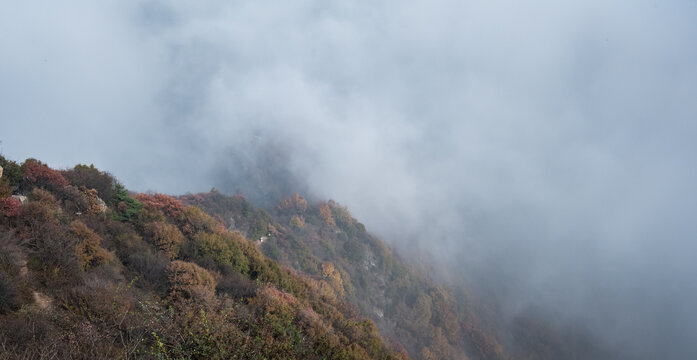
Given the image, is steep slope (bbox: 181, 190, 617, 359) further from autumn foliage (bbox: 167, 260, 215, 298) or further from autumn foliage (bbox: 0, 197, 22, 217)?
autumn foliage (bbox: 0, 197, 22, 217)

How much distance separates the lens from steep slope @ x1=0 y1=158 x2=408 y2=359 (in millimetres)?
8195

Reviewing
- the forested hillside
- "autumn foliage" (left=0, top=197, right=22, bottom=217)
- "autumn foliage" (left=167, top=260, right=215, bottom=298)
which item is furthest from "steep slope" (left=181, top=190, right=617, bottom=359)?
"autumn foliage" (left=0, top=197, right=22, bottom=217)

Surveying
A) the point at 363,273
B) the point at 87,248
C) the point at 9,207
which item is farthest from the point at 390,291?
the point at 9,207

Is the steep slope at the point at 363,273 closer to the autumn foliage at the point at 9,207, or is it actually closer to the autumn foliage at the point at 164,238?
the autumn foliage at the point at 164,238

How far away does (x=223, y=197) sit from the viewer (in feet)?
278

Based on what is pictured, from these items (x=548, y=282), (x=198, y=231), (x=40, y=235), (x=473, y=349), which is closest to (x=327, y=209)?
(x=473, y=349)

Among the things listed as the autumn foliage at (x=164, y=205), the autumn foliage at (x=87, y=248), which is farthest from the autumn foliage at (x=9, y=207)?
the autumn foliage at (x=164, y=205)

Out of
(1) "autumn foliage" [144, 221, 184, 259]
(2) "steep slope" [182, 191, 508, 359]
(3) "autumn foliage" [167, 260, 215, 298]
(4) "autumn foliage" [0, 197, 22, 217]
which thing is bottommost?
(4) "autumn foliage" [0, 197, 22, 217]

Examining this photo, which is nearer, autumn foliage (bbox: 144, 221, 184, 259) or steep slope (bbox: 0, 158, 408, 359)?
steep slope (bbox: 0, 158, 408, 359)

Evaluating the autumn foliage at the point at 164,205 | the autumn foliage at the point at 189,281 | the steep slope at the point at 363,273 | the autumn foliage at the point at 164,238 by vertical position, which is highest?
the steep slope at the point at 363,273

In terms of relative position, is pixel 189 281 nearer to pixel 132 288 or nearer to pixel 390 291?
pixel 132 288

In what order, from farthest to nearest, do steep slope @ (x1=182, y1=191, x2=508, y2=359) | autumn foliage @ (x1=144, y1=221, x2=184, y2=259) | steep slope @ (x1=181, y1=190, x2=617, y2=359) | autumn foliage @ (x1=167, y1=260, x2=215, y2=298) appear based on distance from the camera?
steep slope @ (x1=181, y1=190, x2=617, y2=359) < steep slope @ (x1=182, y1=191, x2=508, y2=359) < autumn foliage @ (x1=144, y1=221, x2=184, y2=259) < autumn foliage @ (x1=167, y1=260, x2=215, y2=298)

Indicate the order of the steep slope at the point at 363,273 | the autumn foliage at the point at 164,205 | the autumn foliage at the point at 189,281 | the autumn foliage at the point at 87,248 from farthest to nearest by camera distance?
the steep slope at the point at 363,273
the autumn foliage at the point at 164,205
the autumn foliage at the point at 189,281
the autumn foliage at the point at 87,248

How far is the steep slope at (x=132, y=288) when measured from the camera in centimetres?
820
